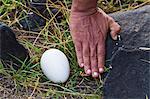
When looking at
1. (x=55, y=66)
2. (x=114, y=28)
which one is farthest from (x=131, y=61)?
(x=55, y=66)

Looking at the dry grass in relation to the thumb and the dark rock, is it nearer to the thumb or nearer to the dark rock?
the dark rock

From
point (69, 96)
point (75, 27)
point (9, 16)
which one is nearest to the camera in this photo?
point (69, 96)

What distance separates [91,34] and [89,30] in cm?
2

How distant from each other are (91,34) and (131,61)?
199mm

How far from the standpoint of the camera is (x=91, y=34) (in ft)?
5.43

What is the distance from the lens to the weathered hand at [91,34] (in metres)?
1.63

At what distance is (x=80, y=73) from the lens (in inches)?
63.1

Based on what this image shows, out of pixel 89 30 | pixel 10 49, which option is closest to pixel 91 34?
pixel 89 30

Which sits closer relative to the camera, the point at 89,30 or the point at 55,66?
the point at 55,66

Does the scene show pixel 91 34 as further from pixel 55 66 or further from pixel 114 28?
pixel 55 66

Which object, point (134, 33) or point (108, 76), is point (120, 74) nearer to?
point (108, 76)

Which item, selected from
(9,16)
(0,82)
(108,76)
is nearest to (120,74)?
(108,76)

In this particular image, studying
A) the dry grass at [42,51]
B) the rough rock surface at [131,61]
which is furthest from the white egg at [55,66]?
the rough rock surface at [131,61]

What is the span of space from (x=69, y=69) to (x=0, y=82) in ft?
0.84
